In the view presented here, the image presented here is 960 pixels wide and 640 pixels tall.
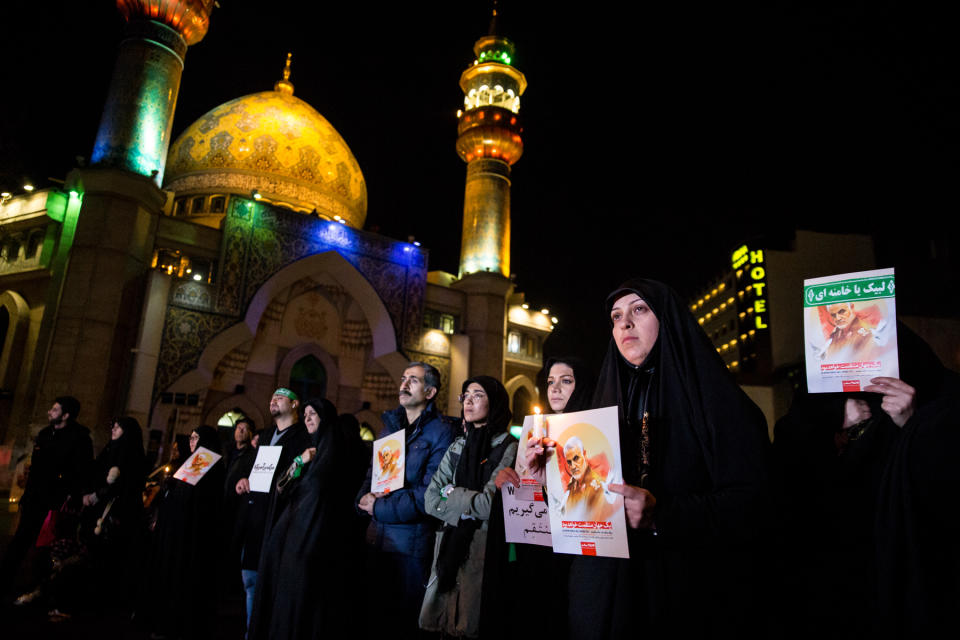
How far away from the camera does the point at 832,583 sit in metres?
2.58

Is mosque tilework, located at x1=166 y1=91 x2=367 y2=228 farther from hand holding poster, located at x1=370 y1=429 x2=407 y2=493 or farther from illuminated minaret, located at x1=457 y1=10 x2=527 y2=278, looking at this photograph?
hand holding poster, located at x1=370 y1=429 x2=407 y2=493

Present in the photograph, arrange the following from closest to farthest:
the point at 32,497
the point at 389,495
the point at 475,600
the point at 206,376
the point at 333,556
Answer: the point at 475,600, the point at 389,495, the point at 333,556, the point at 32,497, the point at 206,376

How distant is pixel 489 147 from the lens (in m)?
22.0

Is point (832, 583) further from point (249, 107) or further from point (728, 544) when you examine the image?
point (249, 107)

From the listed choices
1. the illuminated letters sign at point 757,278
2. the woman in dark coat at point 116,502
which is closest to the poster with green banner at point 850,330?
the woman in dark coat at point 116,502

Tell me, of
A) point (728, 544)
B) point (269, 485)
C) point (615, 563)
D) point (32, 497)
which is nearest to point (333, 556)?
point (269, 485)

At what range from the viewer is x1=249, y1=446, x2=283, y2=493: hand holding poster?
4.37m

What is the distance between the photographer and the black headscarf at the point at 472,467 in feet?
10.5

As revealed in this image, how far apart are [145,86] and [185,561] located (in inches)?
564

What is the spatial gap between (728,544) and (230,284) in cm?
1654

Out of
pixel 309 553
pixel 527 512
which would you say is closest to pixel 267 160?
pixel 309 553

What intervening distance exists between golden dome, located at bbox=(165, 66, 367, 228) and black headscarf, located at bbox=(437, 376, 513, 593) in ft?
62.2

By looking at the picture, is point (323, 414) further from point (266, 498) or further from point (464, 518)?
point (464, 518)

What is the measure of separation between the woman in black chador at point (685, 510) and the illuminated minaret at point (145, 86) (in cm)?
1608
